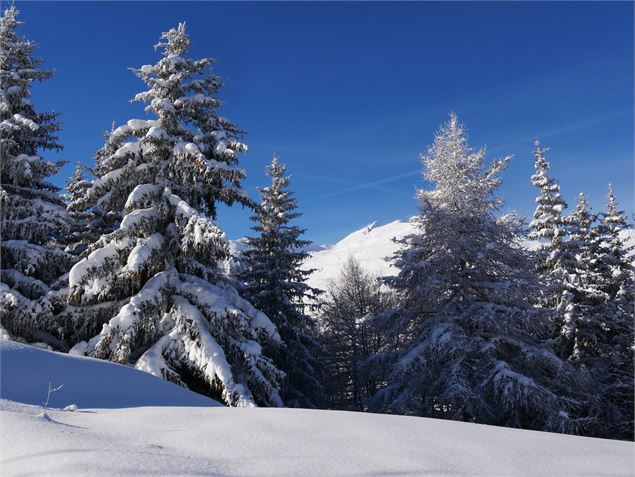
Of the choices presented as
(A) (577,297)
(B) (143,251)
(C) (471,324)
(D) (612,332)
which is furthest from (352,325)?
(B) (143,251)

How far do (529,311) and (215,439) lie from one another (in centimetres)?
1104

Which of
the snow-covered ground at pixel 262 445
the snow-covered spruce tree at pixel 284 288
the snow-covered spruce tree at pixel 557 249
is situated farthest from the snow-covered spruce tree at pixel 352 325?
the snow-covered ground at pixel 262 445

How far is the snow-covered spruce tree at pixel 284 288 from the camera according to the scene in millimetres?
19438

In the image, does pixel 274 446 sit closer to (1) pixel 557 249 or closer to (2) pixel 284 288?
(2) pixel 284 288

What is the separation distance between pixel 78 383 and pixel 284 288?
14.3 metres

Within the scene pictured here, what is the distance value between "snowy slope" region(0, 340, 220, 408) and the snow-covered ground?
0.06m

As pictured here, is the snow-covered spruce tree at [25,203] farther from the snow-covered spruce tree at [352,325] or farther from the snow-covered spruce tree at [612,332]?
the snow-covered spruce tree at [612,332]

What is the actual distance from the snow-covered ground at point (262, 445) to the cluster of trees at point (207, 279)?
5.05 metres

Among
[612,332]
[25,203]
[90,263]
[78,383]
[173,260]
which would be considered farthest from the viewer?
[612,332]

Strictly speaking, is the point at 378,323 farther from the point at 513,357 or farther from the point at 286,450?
the point at 286,450

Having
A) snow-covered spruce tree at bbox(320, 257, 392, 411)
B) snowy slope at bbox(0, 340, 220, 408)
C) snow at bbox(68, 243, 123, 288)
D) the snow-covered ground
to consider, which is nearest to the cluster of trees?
snow at bbox(68, 243, 123, 288)

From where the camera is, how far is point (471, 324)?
12977 mm

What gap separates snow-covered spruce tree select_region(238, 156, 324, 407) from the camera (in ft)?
63.8

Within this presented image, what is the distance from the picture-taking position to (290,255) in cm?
2042
